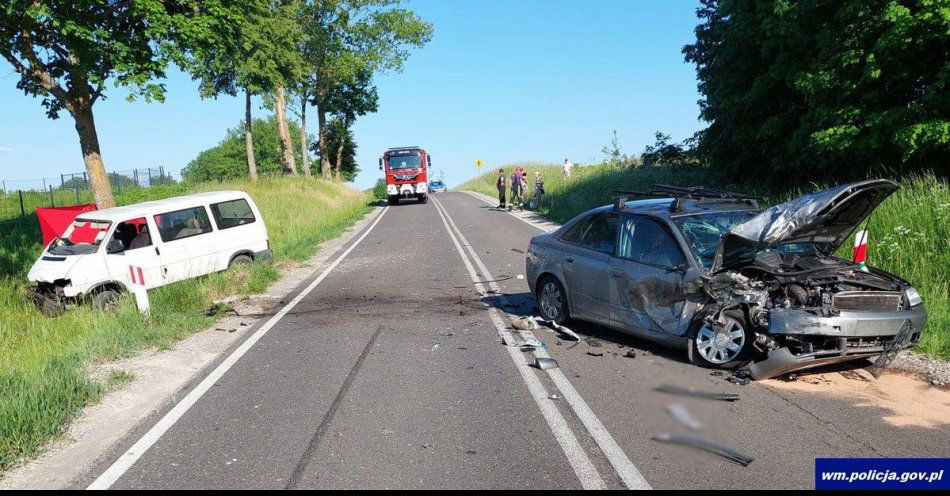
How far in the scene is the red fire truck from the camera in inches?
1506

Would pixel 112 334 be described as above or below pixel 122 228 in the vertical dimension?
below

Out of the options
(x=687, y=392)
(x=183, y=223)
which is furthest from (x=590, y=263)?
(x=183, y=223)

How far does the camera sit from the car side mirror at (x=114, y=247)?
11109 millimetres

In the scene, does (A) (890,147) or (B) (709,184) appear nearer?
(A) (890,147)

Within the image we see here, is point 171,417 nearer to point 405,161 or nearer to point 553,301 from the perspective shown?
point 553,301

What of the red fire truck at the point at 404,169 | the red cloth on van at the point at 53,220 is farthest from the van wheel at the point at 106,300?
the red fire truck at the point at 404,169

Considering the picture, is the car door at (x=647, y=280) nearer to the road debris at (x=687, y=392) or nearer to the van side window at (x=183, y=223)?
the road debris at (x=687, y=392)

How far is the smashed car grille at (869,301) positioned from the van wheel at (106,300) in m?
10.3

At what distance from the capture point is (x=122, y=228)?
1162cm

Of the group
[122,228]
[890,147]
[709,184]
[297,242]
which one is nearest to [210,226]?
[122,228]

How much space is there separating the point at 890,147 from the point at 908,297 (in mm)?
9414

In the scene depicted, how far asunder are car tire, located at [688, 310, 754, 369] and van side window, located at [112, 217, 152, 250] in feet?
Answer: 31.7

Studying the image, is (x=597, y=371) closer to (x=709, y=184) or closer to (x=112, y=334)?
(x=112, y=334)

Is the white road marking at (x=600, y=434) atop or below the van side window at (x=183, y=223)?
below
